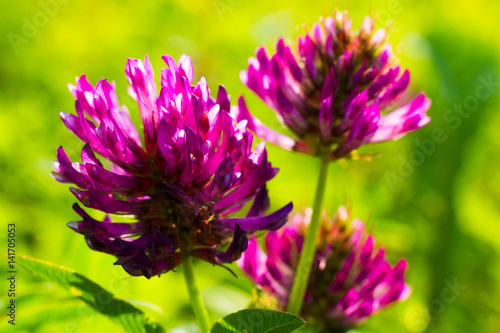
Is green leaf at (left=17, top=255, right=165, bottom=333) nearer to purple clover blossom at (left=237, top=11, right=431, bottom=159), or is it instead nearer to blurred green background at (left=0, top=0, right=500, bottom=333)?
purple clover blossom at (left=237, top=11, right=431, bottom=159)

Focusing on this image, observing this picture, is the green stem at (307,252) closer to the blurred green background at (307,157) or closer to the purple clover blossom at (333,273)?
the purple clover blossom at (333,273)

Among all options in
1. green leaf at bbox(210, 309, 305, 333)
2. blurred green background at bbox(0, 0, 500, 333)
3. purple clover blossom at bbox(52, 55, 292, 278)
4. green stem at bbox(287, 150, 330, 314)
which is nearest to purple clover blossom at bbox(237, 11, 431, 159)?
green stem at bbox(287, 150, 330, 314)

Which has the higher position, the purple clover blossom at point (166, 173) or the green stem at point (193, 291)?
the purple clover blossom at point (166, 173)

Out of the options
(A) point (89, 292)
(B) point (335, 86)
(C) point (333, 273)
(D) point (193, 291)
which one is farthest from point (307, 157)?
(A) point (89, 292)

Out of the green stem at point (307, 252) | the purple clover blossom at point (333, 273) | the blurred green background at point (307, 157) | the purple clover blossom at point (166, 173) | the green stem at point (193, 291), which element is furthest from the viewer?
the blurred green background at point (307, 157)

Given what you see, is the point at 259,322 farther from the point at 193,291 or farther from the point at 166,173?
the point at 166,173

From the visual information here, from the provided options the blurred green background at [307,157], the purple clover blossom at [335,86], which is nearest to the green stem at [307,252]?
the purple clover blossom at [335,86]
